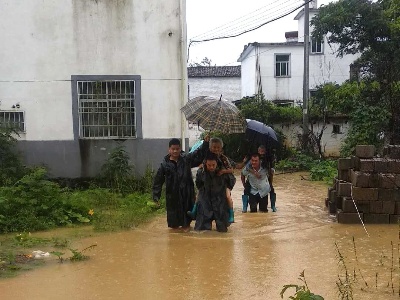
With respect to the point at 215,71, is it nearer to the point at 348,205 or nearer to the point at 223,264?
the point at 348,205

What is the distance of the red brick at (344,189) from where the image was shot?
25.4ft

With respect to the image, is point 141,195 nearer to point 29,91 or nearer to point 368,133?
point 29,91

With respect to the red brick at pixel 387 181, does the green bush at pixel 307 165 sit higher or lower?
lower

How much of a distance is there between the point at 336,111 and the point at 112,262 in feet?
48.8

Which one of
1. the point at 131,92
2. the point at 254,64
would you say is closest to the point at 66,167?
the point at 131,92

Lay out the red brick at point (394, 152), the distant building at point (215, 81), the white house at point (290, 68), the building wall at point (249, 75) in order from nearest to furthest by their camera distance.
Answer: the red brick at point (394, 152), the white house at point (290, 68), the building wall at point (249, 75), the distant building at point (215, 81)

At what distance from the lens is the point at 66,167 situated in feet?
34.8

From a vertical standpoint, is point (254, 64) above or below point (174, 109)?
above

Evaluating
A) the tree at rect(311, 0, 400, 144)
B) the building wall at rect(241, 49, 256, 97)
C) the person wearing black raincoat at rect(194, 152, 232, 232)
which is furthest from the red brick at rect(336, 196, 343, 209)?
the building wall at rect(241, 49, 256, 97)

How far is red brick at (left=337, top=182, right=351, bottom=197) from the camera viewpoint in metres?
7.73

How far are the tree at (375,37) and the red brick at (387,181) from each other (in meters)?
7.88

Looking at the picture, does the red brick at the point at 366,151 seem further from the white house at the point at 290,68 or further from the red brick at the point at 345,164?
the white house at the point at 290,68

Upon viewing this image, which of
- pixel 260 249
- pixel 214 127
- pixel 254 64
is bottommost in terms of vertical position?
pixel 260 249

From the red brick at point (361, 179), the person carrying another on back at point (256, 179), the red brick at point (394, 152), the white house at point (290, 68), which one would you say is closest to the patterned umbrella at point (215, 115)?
the person carrying another on back at point (256, 179)
